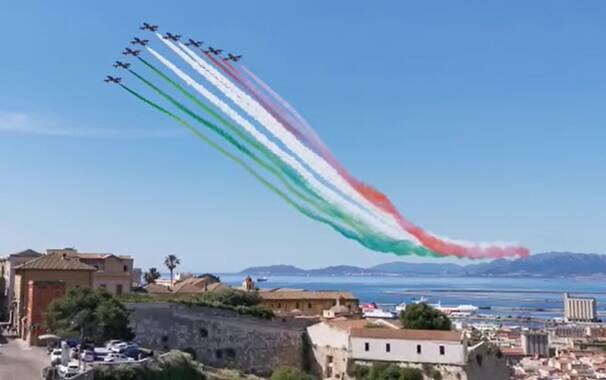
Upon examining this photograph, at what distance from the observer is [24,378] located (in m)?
30.7

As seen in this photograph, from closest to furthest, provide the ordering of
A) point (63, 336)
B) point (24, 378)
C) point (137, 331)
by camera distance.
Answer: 1. point (24, 378)
2. point (63, 336)
3. point (137, 331)

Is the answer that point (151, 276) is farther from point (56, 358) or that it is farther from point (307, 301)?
point (56, 358)

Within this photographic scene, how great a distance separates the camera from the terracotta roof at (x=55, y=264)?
51938 millimetres

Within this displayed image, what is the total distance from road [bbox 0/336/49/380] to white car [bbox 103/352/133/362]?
3.14m

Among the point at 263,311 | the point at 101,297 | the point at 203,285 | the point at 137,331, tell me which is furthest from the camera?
the point at 203,285

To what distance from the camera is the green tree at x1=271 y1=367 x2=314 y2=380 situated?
49344 millimetres

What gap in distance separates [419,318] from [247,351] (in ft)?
45.7

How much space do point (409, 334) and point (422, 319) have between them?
6.06 m

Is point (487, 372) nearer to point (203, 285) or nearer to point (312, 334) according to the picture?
point (312, 334)

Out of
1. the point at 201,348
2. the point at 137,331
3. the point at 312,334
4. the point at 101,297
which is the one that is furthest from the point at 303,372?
the point at 101,297

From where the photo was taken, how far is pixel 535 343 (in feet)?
435

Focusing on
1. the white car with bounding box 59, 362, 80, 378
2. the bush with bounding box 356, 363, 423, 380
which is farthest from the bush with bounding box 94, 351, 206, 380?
the bush with bounding box 356, 363, 423, 380

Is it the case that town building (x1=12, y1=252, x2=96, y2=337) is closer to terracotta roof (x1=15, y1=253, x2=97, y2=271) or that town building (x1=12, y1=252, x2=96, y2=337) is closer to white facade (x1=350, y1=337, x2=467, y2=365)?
terracotta roof (x1=15, y1=253, x2=97, y2=271)

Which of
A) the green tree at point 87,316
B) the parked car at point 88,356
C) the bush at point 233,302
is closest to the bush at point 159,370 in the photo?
the parked car at point 88,356
